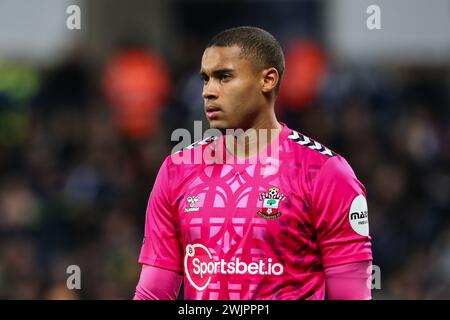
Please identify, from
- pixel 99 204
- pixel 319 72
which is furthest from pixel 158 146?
pixel 319 72

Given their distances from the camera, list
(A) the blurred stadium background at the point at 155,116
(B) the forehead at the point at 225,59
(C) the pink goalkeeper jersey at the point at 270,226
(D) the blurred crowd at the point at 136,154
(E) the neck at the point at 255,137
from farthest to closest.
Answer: (A) the blurred stadium background at the point at 155,116
(D) the blurred crowd at the point at 136,154
(E) the neck at the point at 255,137
(B) the forehead at the point at 225,59
(C) the pink goalkeeper jersey at the point at 270,226

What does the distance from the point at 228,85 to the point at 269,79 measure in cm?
22

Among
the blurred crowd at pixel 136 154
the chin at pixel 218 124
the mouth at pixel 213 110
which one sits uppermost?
the mouth at pixel 213 110

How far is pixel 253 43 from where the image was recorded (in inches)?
214

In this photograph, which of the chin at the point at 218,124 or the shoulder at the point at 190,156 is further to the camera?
the shoulder at the point at 190,156

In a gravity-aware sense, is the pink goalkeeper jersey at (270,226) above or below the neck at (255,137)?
below

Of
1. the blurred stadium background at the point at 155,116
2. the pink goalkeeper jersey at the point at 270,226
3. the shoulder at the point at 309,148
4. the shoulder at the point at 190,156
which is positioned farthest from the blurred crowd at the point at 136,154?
the shoulder at the point at 309,148

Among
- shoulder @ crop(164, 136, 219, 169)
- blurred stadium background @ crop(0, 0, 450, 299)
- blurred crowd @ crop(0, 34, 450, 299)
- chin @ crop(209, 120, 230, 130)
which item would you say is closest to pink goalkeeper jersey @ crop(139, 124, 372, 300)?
shoulder @ crop(164, 136, 219, 169)

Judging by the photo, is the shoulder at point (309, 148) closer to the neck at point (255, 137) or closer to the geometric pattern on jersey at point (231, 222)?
the neck at point (255, 137)

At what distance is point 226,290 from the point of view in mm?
5363

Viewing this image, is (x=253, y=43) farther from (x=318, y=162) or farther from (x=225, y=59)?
(x=318, y=162)

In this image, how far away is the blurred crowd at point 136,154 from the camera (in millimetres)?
11406

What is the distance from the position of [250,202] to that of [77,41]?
38.6 feet

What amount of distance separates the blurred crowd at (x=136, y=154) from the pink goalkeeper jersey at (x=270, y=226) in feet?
16.2
